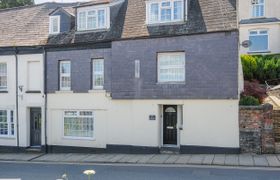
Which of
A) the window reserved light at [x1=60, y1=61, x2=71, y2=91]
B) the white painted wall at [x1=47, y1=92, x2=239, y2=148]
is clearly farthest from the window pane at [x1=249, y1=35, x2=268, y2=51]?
the window reserved light at [x1=60, y1=61, x2=71, y2=91]

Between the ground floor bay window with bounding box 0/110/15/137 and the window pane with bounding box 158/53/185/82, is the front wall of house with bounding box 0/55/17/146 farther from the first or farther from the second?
the window pane with bounding box 158/53/185/82

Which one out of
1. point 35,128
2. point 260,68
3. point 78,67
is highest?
point 260,68

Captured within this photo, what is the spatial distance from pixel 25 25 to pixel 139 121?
37.3 feet

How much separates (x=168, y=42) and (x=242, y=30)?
59.9ft

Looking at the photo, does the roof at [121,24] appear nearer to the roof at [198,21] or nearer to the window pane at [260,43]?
the roof at [198,21]

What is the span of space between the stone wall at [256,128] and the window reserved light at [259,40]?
1831cm

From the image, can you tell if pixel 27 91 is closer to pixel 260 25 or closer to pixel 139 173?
pixel 139 173

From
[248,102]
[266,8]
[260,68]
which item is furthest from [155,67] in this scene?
[266,8]

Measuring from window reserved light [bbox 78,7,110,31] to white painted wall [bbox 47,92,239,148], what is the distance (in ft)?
13.7

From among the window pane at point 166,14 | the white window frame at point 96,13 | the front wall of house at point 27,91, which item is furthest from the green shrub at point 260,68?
the front wall of house at point 27,91

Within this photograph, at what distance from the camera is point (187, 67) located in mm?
19391

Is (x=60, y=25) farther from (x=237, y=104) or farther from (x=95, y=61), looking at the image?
(x=237, y=104)

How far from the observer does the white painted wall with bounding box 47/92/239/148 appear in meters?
18.8

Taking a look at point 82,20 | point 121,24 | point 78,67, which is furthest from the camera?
point 82,20
